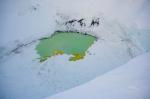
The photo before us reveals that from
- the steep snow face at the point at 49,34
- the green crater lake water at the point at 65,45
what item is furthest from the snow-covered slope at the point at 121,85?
the green crater lake water at the point at 65,45

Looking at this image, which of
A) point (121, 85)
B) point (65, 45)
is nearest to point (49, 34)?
point (65, 45)

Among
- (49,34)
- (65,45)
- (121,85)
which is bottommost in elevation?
(121,85)

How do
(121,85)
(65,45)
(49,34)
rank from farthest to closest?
(49,34) < (65,45) < (121,85)

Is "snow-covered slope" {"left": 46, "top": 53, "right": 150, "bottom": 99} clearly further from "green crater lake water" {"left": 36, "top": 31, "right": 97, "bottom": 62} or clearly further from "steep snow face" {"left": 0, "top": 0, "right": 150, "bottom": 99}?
"green crater lake water" {"left": 36, "top": 31, "right": 97, "bottom": 62}

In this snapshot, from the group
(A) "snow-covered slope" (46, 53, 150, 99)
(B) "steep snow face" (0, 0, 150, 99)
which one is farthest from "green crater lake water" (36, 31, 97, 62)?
(A) "snow-covered slope" (46, 53, 150, 99)

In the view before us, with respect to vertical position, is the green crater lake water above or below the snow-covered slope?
above

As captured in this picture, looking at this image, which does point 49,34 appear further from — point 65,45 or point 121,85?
point 121,85
